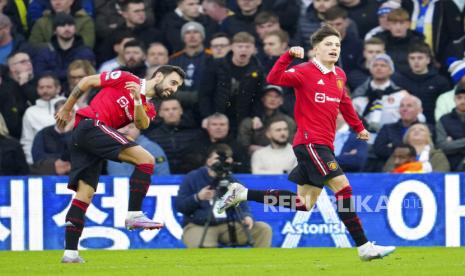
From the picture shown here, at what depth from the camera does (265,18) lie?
20.6 metres

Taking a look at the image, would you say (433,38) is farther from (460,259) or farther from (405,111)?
(460,259)

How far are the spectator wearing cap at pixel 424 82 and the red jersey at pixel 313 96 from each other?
21.6ft

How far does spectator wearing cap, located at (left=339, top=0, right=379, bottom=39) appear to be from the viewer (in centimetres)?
2127

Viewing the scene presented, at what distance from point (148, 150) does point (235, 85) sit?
1.89 meters

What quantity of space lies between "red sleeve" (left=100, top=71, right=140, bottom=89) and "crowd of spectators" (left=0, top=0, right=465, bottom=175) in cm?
504

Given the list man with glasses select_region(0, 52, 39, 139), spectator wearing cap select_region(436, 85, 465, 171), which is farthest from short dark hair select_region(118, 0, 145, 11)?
spectator wearing cap select_region(436, 85, 465, 171)

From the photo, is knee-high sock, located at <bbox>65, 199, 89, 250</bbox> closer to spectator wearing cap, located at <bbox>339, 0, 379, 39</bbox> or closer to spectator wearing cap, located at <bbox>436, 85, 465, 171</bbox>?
spectator wearing cap, located at <bbox>436, 85, 465, 171</bbox>

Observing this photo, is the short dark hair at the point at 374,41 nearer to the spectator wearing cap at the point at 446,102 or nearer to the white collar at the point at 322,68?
the spectator wearing cap at the point at 446,102

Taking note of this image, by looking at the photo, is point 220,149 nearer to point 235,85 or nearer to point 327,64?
point 235,85

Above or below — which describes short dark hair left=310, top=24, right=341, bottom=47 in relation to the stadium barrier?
above

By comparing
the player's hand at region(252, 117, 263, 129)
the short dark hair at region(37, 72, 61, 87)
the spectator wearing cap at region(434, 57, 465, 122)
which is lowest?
the player's hand at region(252, 117, 263, 129)

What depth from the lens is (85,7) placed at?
70.7 ft

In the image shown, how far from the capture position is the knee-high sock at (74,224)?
534 inches

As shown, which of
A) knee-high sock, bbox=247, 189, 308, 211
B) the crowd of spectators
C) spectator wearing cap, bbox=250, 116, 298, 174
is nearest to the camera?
knee-high sock, bbox=247, 189, 308, 211
